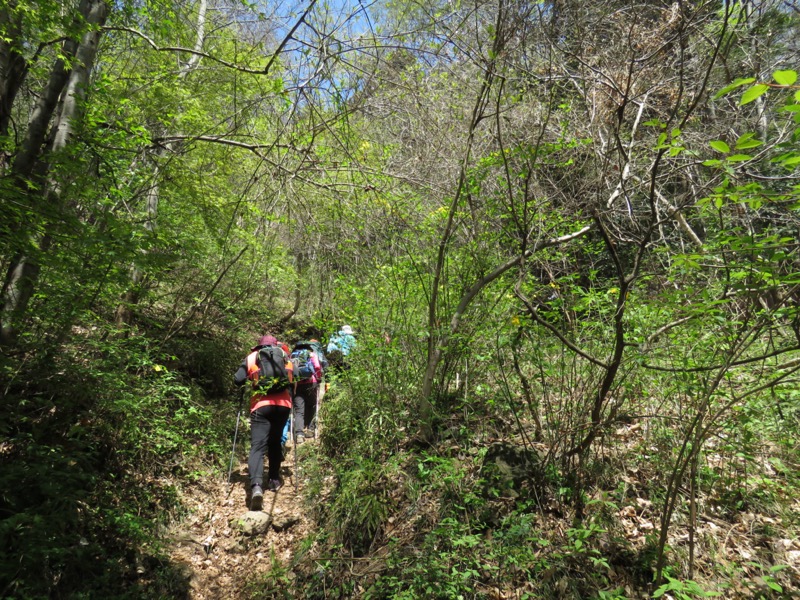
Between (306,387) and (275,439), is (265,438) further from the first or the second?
(306,387)

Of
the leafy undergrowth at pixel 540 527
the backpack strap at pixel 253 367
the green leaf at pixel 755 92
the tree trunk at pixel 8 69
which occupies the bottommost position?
the leafy undergrowth at pixel 540 527

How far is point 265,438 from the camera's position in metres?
4.90

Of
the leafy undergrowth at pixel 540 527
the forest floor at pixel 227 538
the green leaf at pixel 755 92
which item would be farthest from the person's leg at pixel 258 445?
the green leaf at pixel 755 92

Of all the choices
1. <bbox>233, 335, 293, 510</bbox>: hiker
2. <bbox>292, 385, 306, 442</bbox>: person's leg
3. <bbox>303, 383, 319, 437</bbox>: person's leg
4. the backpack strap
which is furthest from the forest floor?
the backpack strap

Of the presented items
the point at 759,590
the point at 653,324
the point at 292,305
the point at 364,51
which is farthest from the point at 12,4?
the point at 292,305

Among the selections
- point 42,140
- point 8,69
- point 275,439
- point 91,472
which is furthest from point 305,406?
point 8,69

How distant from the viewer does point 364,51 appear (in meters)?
2.90

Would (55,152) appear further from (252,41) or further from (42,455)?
(42,455)

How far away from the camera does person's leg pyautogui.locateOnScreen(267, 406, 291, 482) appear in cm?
494

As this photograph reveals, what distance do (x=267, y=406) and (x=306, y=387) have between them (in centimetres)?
143

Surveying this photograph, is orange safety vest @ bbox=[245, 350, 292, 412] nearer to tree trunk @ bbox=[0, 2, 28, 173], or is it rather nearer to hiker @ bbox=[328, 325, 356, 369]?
hiker @ bbox=[328, 325, 356, 369]

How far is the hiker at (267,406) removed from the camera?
4797 mm

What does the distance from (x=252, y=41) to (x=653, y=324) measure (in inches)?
187

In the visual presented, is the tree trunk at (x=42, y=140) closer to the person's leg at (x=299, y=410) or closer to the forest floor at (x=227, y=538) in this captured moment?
the forest floor at (x=227, y=538)
